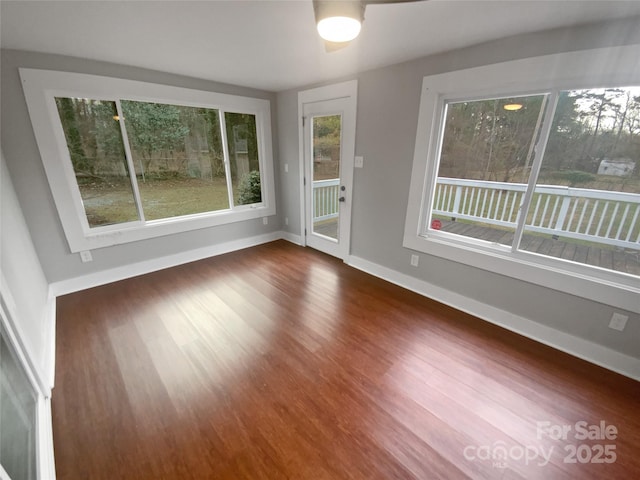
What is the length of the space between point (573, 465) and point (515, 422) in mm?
246

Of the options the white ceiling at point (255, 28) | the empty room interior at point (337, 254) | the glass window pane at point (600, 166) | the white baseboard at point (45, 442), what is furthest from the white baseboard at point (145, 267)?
the glass window pane at point (600, 166)

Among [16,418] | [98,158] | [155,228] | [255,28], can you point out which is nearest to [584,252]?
[255,28]

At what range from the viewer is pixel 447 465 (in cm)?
123

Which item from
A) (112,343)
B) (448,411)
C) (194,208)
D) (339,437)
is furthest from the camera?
(194,208)

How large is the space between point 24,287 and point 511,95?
148 inches

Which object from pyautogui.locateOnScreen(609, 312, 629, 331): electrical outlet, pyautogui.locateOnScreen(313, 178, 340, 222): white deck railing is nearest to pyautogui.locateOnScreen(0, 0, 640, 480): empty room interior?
pyautogui.locateOnScreen(609, 312, 629, 331): electrical outlet

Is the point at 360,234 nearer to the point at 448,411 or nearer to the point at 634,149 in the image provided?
the point at 448,411

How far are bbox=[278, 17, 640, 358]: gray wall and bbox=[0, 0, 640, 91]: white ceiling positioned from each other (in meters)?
0.09

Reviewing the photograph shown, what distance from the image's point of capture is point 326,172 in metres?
3.46

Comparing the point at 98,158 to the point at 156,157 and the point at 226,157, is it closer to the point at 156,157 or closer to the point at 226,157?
the point at 156,157

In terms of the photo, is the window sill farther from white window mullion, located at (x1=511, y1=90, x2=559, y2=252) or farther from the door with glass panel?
white window mullion, located at (x1=511, y1=90, x2=559, y2=252)

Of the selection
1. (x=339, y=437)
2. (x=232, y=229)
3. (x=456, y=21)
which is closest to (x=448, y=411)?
(x=339, y=437)

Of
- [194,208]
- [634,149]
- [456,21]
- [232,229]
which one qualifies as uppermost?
[456,21]

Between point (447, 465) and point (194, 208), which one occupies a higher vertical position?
point (194, 208)
